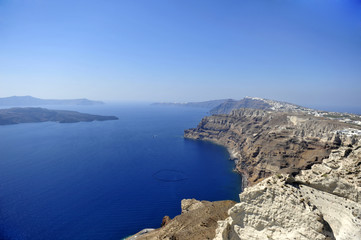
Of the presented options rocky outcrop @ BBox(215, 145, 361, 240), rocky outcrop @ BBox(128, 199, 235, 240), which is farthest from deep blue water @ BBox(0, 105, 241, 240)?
rocky outcrop @ BBox(215, 145, 361, 240)

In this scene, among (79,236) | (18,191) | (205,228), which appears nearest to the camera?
(205,228)

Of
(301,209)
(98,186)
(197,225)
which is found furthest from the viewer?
(98,186)

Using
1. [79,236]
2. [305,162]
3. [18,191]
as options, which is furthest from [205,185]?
[18,191]

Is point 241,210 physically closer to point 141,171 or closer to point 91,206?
Answer: point 91,206

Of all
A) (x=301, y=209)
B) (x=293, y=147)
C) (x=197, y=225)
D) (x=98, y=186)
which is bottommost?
(x=98, y=186)

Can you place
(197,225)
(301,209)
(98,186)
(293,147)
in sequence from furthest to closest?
1. (293,147)
2. (98,186)
3. (197,225)
4. (301,209)

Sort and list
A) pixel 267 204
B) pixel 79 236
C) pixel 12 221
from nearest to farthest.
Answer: pixel 267 204, pixel 79 236, pixel 12 221

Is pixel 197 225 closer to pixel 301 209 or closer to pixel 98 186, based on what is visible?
pixel 301 209

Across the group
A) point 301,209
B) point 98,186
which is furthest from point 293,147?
point 98,186
